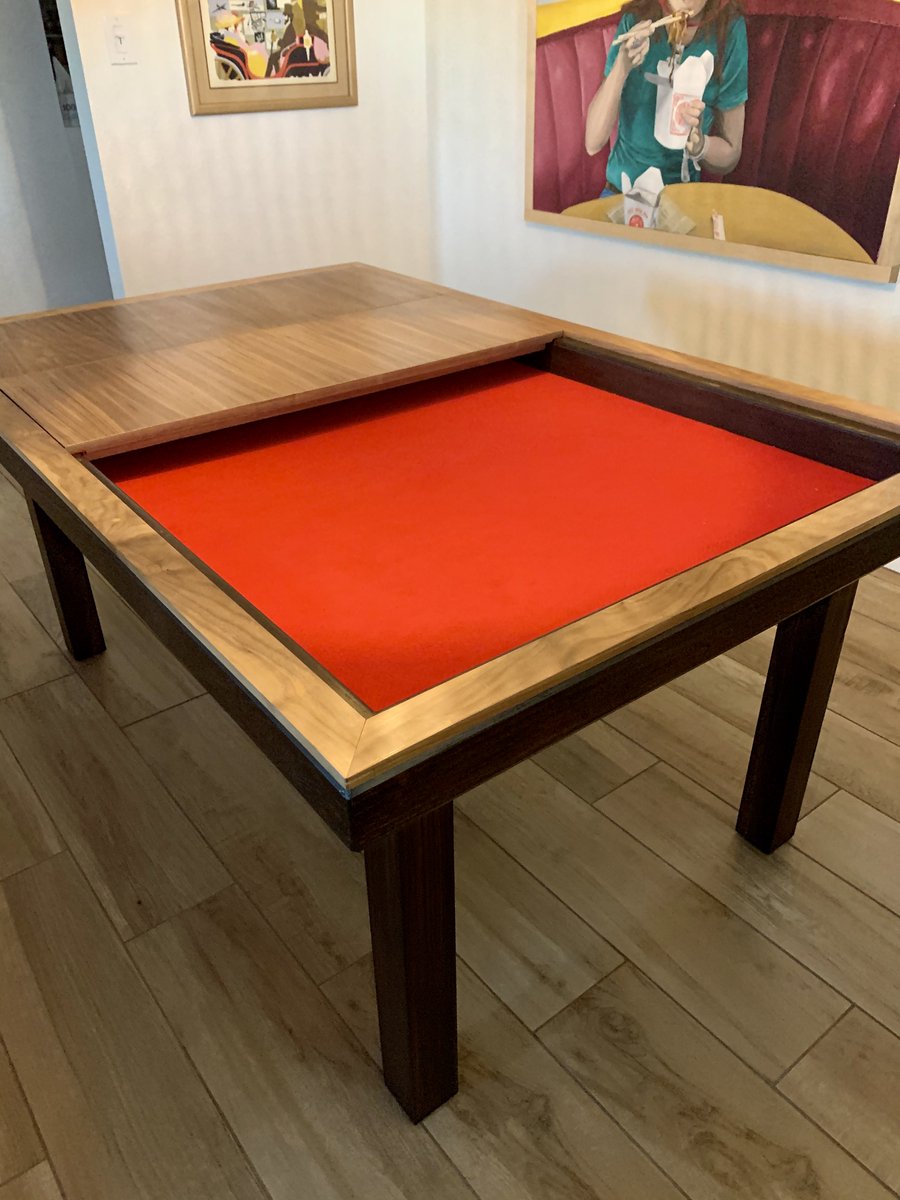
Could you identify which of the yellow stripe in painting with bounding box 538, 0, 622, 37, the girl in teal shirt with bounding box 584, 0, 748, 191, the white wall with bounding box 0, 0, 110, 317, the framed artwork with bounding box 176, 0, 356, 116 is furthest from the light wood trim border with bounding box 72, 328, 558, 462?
the white wall with bounding box 0, 0, 110, 317

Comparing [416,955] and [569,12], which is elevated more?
[569,12]

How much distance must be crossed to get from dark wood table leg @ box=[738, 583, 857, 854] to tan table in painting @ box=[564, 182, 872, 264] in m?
1.30

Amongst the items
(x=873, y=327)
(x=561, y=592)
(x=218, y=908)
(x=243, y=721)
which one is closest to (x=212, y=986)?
(x=218, y=908)

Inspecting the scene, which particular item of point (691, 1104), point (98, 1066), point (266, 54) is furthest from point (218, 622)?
point (266, 54)

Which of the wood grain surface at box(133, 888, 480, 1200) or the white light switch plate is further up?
the white light switch plate

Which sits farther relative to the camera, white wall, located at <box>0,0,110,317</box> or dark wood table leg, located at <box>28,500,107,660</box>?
white wall, located at <box>0,0,110,317</box>

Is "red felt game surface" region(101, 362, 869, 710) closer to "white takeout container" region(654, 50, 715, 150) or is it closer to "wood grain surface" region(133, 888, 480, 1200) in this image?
"wood grain surface" region(133, 888, 480, 1200)

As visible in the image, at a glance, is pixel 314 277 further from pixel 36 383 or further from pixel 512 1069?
pixel 512 1069

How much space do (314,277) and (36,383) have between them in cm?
87

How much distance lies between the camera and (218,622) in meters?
0.91

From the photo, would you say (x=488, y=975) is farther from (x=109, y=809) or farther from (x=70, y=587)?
(x=70, y=587)

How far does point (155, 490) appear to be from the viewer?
1341mm

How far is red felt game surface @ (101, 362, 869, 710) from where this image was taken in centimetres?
100

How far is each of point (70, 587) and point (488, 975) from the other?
Result: 1.26 meters
